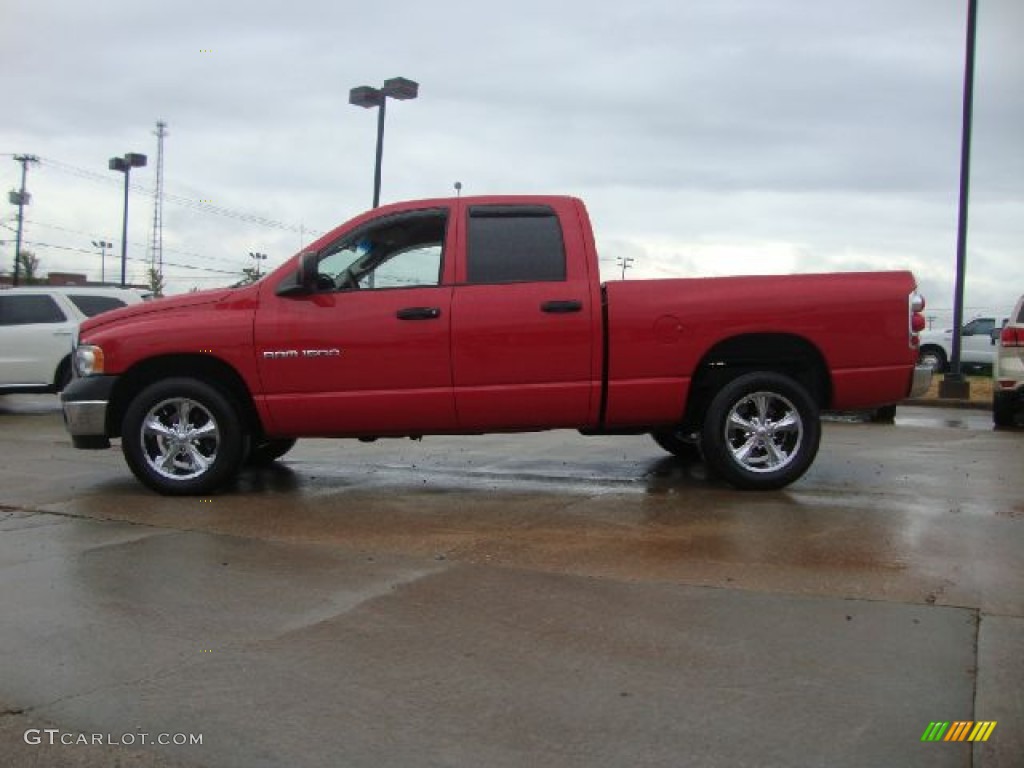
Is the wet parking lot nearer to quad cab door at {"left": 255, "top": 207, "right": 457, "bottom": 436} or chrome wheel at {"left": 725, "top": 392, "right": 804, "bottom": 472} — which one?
chrome wheel at {"left": 725, "top": 392, "right": 804, "bottom": 472}

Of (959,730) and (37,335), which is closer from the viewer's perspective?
(959,730)

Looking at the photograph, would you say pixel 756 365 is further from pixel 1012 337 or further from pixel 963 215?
pixel 963 215

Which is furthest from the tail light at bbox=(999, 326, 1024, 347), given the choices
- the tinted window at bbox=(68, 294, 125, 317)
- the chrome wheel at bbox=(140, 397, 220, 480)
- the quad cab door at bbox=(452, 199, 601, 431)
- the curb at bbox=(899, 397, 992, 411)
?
the tinted window at bbox=(68, 294, 125, 317)

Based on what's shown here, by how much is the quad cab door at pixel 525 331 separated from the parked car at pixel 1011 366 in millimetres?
7246

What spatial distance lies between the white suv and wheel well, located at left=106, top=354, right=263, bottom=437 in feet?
25.0

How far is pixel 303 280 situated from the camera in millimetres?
6488

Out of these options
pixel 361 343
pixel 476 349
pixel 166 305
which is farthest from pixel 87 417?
pixel 476 349

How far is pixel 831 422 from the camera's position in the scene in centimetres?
1258

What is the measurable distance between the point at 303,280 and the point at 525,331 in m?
1.52

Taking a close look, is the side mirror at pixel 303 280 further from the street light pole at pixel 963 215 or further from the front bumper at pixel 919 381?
the street light pole at pixel 963 215

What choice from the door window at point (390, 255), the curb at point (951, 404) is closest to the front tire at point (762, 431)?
the door window at point (390, 255)

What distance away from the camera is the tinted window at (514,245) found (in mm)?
6641

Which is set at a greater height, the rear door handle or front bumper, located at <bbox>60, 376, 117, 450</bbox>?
the rear door handle

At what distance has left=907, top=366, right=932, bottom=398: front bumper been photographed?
22.5ft
